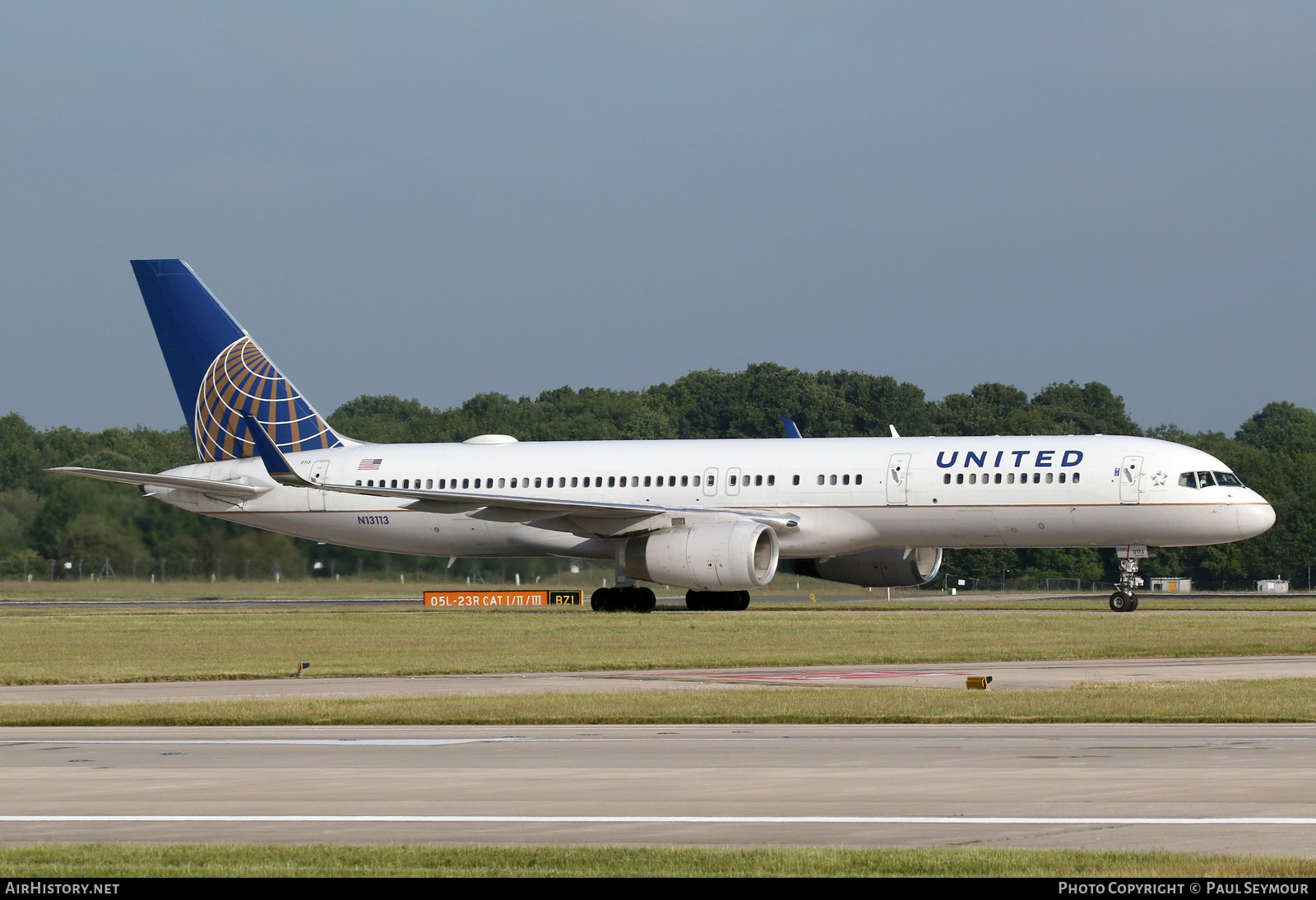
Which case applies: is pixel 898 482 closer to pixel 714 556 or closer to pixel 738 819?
pixel 714 556

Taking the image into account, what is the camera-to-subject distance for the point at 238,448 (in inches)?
1843

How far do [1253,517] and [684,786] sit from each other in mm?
29846

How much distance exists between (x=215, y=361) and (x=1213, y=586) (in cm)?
4479

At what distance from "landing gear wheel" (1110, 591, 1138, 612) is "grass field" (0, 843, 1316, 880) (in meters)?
31.6

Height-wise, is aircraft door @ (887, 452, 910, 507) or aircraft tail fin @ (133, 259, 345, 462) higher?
aircraft tail fin @ (133, 259, 345, 462)

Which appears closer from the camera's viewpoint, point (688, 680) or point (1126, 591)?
point (688, 680)

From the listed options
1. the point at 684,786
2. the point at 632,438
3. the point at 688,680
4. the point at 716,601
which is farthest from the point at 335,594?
the point at 632,438

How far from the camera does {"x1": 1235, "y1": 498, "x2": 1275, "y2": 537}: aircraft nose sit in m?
38.5

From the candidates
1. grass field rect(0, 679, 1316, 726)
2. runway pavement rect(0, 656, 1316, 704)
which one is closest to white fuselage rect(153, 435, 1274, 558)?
runway pavement rect(0, 656, 1316, 704)

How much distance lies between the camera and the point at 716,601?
41.9m

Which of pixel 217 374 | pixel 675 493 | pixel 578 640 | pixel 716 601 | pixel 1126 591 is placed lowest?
pixel 578 640

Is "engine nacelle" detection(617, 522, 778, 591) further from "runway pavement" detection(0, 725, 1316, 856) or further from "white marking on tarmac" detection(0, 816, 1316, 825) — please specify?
"white marking on tarmac" detection(0, 816, 1316, 825)

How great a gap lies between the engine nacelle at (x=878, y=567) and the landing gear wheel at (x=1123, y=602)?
464 cm

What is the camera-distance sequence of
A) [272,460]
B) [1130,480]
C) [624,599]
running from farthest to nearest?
[624,599], [272,460], [1130,480]
